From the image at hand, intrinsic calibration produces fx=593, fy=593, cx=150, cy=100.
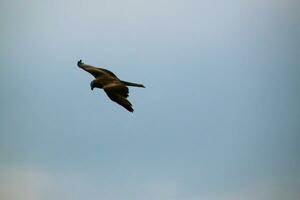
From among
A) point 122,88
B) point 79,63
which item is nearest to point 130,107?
point 122,88

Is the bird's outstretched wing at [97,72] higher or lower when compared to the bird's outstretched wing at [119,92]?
higher

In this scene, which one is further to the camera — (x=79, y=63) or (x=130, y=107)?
(x=79, y=63)

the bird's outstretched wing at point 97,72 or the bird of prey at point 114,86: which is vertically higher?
the bird's outstretched wing at point 97,72

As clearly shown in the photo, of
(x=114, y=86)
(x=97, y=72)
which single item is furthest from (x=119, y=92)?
(x=97, y=72)

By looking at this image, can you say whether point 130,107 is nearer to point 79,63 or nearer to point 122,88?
point 122,88

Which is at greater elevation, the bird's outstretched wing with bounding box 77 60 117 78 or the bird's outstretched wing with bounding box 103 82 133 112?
the bird's outstretched wing with bounding box 77 60 117 78

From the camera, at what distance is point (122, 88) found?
3652 millimetres

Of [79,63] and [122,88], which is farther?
[79,63]

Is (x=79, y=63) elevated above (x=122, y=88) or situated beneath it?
elevated above

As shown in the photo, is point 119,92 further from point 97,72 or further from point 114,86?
point 97,72

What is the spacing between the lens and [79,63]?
13.3 feet

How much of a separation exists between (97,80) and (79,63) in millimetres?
383

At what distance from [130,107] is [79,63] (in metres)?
0.63

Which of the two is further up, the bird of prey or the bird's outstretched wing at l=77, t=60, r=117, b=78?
the bird's outstretched wing at l=77, t=60, r=117, b=78
